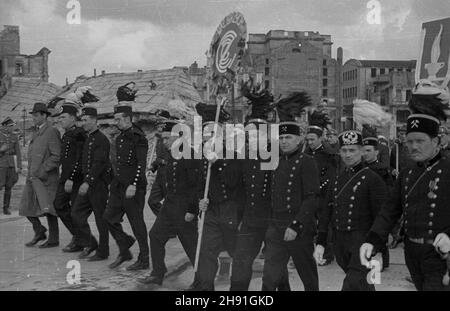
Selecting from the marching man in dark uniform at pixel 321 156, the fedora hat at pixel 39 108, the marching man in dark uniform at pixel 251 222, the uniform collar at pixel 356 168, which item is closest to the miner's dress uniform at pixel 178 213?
the marching man in dark uniform at pixel 251 222

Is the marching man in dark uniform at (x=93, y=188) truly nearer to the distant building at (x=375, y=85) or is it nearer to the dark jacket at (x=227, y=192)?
the dark jacket at (x=227, y=192)

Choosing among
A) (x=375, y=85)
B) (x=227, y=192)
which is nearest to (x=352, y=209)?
(x=227, y=192)

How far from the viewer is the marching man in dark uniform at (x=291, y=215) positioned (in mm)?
5059

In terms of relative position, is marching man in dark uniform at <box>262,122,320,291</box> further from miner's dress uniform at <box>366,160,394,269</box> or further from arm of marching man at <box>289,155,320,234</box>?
miner's dress uniform at <box>366,160,394,269</box>

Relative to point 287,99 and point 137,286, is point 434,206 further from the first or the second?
point 137,286

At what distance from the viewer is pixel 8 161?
11.7 m

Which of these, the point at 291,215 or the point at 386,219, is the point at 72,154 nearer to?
the point at 291,215

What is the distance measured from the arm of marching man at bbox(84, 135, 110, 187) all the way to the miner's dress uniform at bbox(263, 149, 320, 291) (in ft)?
9.27

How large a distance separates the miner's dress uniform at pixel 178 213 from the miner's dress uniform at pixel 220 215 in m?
0.42

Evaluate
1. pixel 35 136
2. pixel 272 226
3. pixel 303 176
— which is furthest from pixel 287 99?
pixel 35 136

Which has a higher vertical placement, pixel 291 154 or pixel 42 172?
pixel 291 154

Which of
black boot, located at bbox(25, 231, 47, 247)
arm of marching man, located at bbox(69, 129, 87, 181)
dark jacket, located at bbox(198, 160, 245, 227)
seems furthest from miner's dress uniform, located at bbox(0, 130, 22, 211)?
dark jacket, located at bbox(198, 160, 245, 227)

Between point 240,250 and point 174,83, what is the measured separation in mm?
6696

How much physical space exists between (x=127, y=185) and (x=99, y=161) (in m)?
0.71
